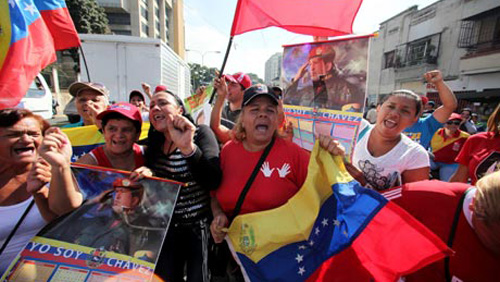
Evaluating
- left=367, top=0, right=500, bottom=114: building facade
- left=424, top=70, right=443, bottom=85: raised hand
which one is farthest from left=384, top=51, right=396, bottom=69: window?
left=424, top=70, right=443, bottom=85: raised hand

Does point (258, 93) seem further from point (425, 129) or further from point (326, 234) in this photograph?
point (425, 129)

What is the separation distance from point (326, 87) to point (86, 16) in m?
37.4

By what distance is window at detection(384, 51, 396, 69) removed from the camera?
28.3 metres

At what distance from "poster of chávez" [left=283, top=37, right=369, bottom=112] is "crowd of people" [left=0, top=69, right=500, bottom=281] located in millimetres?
61

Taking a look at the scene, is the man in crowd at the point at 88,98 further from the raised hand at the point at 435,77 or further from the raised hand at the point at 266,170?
the raised hand at the point at 435,77

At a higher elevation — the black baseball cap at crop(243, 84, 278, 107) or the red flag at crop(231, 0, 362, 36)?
the red flag at crop(231, 0, 362, 36)

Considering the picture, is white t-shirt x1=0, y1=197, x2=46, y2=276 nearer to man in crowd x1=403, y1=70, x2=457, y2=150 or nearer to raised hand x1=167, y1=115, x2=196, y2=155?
raised hand x1=167, y1=115, x2=196, y2=155

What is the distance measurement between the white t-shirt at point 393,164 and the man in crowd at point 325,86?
28.4 inches

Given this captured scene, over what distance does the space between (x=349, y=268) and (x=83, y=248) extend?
1.69 m

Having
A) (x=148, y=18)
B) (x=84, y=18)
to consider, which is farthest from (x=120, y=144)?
(x=148, y=18)

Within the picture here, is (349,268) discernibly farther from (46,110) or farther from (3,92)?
(46,110)

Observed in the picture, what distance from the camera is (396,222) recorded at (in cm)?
136

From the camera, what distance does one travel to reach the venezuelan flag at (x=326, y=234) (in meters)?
1.39

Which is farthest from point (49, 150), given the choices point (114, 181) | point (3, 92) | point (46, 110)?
point (46, 110)
